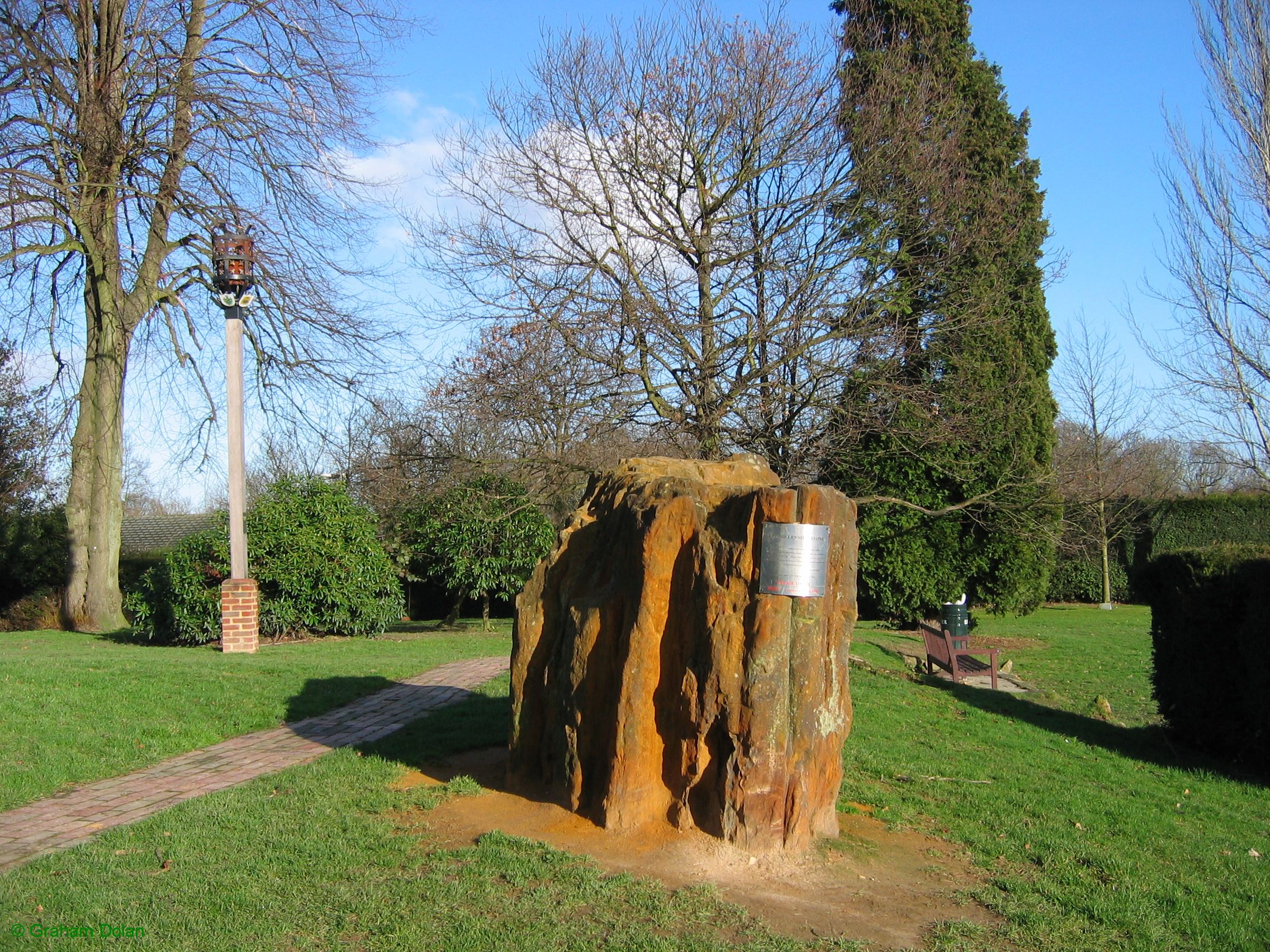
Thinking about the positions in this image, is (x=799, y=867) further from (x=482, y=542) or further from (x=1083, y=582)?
(x=1083, y=582)

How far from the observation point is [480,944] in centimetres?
406

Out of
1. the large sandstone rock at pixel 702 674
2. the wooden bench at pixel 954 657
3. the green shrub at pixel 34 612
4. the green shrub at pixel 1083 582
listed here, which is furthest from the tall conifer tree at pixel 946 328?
the green shrub at pixel 34 612

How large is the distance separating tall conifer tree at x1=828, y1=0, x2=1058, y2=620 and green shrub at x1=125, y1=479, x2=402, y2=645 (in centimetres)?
830

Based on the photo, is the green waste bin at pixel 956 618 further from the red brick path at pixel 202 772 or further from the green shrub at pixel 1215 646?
the red brick path at pixel 202 772

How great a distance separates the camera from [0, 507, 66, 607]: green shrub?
2252cm

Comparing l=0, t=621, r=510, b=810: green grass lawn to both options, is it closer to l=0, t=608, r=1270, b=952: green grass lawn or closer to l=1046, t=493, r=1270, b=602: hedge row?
l=0, t=608, r=1270, b=952: green grass lawn

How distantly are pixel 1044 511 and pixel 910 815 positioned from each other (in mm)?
13258

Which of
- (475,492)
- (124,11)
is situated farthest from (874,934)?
(124,11)

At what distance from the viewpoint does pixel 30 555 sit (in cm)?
2264

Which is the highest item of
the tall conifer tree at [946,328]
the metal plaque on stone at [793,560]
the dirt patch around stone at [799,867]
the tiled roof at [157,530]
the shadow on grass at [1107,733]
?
the tall conifer tree at [946,328]

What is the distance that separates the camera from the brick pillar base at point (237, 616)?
13375 mm

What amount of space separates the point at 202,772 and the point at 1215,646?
28.8 ft

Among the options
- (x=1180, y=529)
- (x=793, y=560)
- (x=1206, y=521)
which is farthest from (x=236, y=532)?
(x=1206, y=521)

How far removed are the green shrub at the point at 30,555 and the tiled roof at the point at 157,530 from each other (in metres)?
13.2
